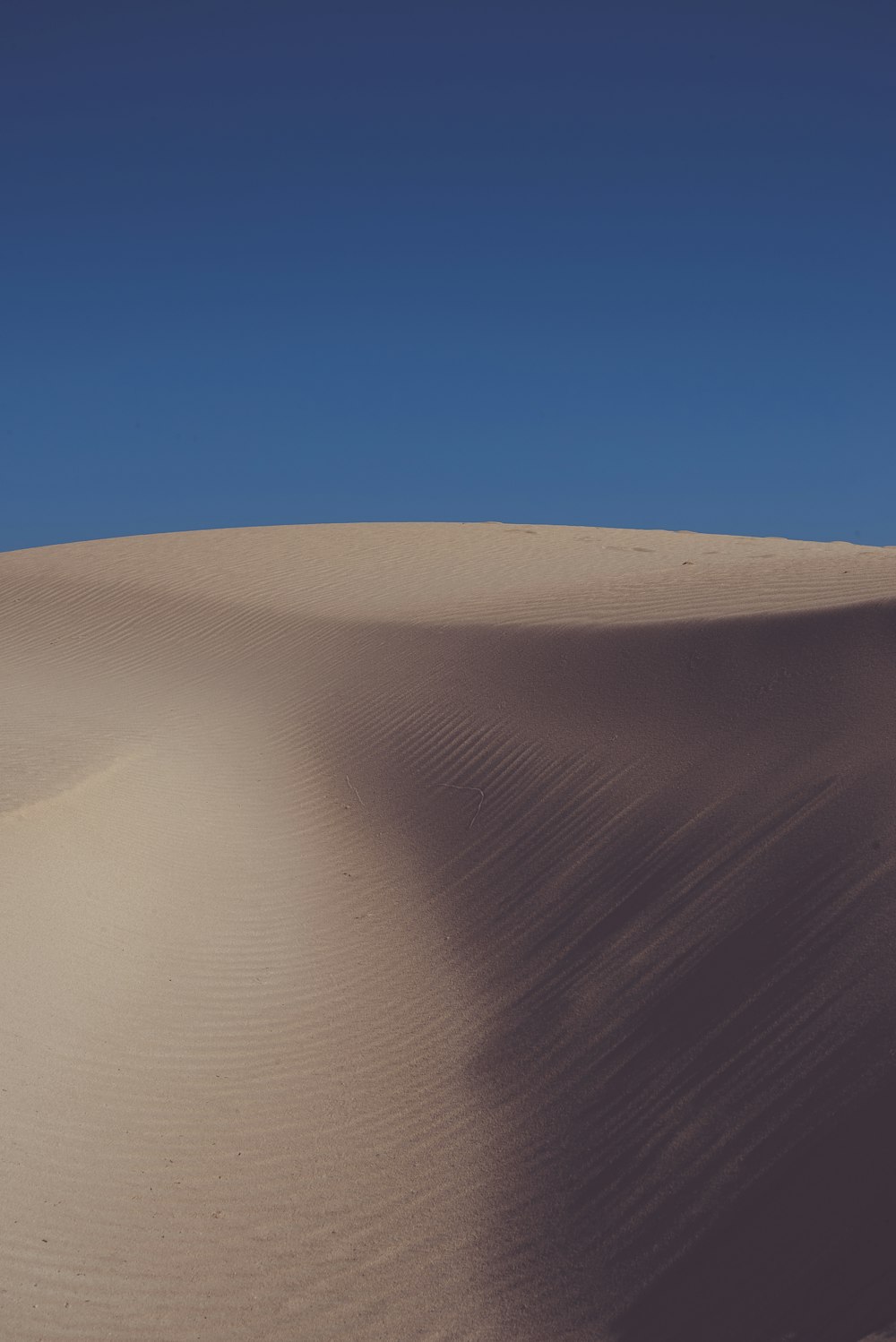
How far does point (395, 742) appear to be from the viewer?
1101cm

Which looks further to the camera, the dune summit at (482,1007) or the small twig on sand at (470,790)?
the small twig on sand at (470,790)

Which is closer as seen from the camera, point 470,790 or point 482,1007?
point 482,1007

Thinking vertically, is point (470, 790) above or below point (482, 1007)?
above

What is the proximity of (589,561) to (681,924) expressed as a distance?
15561 millimetres

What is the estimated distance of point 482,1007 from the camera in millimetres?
6168

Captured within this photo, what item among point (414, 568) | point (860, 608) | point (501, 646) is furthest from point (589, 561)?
point (860, 608)

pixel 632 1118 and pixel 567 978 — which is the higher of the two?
pixel 567 978

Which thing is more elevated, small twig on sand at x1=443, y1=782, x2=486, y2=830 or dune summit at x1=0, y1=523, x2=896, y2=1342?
small twig on sand at x1=443, y1=782, x2=486, y2=830

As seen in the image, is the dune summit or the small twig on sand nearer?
the dune summit

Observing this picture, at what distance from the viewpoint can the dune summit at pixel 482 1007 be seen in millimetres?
3979

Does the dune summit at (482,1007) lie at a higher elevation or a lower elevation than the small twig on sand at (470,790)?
lower

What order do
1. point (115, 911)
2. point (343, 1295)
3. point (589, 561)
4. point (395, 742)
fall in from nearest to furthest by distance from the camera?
point (343, 1295) → point (115, 911) → point (395, 742) → point (589, 561)

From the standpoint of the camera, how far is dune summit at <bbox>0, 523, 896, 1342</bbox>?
3979mm

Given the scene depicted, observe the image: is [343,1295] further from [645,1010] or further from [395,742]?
[395,742]
